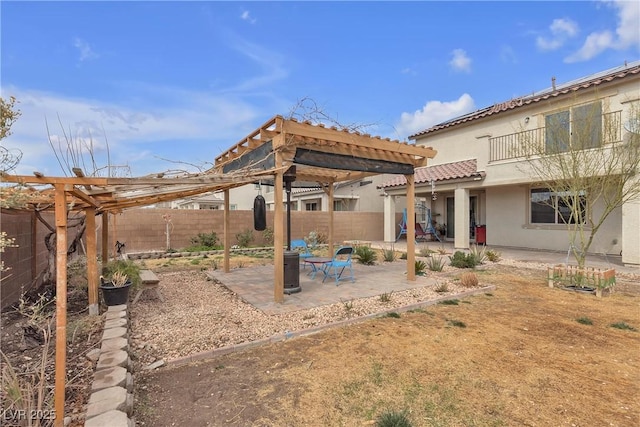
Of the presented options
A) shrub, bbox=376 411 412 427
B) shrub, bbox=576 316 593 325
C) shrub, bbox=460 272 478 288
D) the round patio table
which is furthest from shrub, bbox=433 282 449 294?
shrub, bbox=376 411 412 427

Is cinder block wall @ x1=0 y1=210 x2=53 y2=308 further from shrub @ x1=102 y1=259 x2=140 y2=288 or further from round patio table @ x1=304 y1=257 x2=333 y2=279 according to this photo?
round patio table @ x1=304 y1=257 x2=333 y2=279

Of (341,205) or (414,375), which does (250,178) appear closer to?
(414,375)

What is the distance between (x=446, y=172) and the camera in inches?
583

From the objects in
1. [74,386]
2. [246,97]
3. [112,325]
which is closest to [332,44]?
[246,97]

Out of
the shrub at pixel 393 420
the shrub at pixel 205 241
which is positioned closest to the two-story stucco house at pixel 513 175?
the shrub at pixel 393 420

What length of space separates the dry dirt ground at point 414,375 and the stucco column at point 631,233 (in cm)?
555

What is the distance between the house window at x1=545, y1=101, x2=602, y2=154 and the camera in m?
7.43

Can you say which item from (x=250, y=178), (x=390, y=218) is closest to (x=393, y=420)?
(x=250, y=178)

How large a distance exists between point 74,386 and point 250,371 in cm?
155

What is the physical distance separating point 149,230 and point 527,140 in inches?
534

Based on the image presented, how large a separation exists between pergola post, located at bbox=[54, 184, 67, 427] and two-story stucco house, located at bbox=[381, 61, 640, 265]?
9629mm

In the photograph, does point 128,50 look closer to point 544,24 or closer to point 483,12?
point 483,12

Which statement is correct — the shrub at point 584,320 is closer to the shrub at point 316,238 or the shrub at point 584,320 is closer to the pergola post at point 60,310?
the pergola post at point 60,310

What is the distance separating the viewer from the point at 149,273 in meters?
6.62
